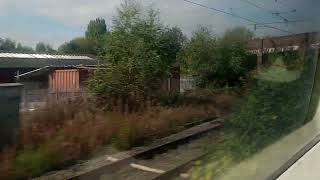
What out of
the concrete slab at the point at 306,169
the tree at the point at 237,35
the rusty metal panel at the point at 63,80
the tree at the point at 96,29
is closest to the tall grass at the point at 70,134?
the rusty metal panel at the point at 63,80

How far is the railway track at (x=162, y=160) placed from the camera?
4652mm

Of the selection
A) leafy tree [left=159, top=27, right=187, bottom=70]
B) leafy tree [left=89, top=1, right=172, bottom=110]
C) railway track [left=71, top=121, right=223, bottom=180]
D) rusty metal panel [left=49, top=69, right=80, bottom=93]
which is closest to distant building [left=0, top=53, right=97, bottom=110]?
rusty metal panel [left=49, top=69, right=80, bottom=93]

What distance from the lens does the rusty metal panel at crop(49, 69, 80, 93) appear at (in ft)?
11.9

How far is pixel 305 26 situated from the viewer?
7.14 metres

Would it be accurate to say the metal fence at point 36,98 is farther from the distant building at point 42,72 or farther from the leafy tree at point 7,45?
the leafy tree at point 7,45

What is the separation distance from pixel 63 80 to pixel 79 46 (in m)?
0.28

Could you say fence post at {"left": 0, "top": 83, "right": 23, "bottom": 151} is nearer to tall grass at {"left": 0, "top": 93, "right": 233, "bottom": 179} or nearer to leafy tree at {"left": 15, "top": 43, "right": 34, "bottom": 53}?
tall grass at {"left": 0, "top": 93, "right": 233, "bottom": 179}

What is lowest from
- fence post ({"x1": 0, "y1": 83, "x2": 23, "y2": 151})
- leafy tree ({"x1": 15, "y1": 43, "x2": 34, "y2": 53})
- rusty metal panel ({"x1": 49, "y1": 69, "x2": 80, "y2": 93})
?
fence post ({"x1": 0, "y1": 83, "x2": 23, "y2": 151})

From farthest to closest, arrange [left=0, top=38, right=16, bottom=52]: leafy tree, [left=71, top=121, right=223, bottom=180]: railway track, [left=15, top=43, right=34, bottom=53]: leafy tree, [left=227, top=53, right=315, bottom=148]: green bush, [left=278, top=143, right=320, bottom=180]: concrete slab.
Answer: [left=227, top=53, right=315, bottom=148]: green bush → [left=278, top=143, right=320, bottom=180]: concrete slab → [left=71, top=121, right=223, bottom=180]: railway track → [left=15, top=43, right=34, bottom=53]: leafy tree → [left=0, top=38, right=16, bottom=52]: leafy tree

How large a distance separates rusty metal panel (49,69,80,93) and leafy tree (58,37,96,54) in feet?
0.51

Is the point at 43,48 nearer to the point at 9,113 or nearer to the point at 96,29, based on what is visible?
the point at 9,113

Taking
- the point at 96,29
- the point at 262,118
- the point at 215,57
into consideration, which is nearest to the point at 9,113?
the point at 96,29

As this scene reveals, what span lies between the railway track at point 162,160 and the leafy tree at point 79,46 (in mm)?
1031

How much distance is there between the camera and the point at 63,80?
3832 mm
